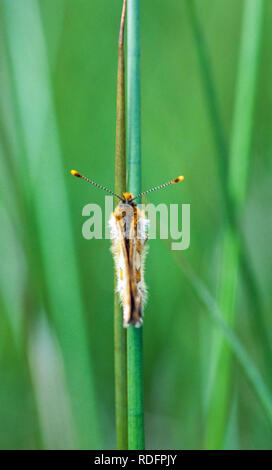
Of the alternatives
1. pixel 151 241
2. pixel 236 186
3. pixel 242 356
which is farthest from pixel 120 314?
pixel 151 241

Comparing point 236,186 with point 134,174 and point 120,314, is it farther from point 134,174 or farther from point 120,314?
point 120,314

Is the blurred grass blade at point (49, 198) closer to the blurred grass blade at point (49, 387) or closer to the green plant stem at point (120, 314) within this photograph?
the blurred grass blade at point (49, 387)

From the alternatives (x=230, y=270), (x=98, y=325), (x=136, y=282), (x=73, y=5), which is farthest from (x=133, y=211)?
(x=73, y=5)

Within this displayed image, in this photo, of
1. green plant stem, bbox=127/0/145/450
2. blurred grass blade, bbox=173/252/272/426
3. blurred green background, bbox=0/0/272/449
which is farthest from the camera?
blurred green background, bbox=0/0/272/449

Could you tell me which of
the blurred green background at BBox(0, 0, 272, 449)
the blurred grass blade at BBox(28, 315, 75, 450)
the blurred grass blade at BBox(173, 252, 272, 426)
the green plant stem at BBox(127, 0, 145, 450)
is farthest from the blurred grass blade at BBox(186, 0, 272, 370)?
the blurred grass blade at BBox(28, 315, 75, 450)

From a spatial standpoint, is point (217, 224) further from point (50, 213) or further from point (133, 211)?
point (133, 211)

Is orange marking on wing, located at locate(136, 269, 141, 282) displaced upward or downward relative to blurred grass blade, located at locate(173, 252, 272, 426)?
upward

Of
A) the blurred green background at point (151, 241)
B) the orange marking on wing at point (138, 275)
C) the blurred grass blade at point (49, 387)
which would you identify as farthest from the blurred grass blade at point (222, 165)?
the blurred grass blade at point (49, 387)

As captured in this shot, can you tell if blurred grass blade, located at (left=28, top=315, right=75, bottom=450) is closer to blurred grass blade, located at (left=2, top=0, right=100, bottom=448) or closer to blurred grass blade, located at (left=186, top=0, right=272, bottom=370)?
blurred grass blade, located at (left=2, top=0, right=100, bottom=448)

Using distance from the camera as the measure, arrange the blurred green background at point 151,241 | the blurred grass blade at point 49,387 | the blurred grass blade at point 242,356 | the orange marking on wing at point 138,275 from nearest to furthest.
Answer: the blurred grass blade at point 242,356, the orange marking on wing at point 138,275, the blurred green background at point 151,241, the blurred grass blade at point 49,387
